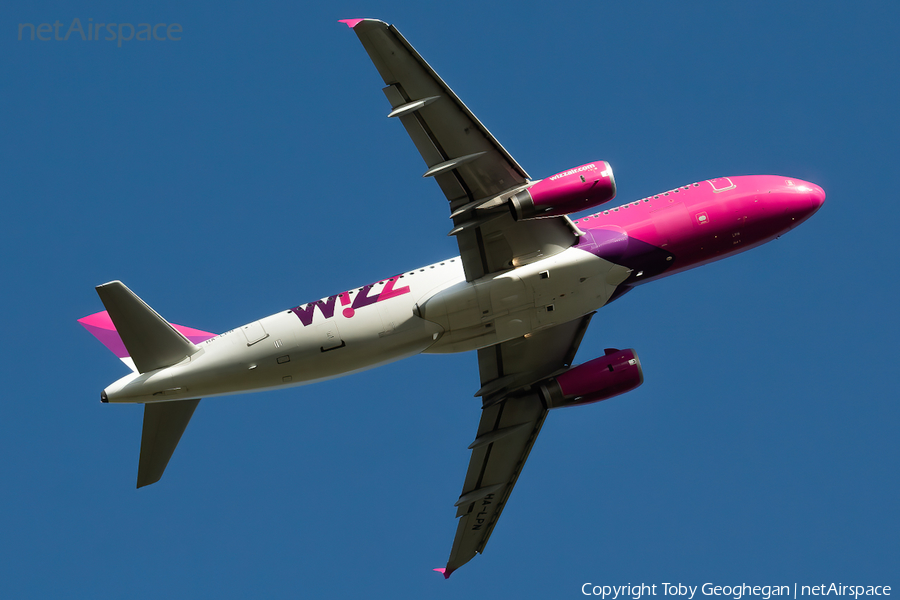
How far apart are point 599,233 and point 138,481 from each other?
55.1 feet

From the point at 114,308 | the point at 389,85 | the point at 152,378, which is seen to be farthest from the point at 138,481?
the point at 389,85

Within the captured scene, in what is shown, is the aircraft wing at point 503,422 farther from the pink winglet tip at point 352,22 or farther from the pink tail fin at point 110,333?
the pink winglet tip at point 352,22

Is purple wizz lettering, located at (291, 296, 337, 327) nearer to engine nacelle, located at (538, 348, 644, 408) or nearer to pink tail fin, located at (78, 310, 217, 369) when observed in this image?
pink tail fin, located at (78, 310, 217, 369)

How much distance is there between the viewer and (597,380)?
31.4m

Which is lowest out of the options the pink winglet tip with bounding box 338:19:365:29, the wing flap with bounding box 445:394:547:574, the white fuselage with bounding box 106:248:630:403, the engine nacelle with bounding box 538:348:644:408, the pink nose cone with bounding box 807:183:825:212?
the wing flap with bounding box 445:394:547:574

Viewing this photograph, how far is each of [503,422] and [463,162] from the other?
11.0 m

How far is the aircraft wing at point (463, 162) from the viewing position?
25.5 metres

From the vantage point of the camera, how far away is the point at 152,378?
27016mm

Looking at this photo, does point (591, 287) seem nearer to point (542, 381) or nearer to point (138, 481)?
point (542, 381)

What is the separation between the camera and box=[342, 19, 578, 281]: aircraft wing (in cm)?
2545

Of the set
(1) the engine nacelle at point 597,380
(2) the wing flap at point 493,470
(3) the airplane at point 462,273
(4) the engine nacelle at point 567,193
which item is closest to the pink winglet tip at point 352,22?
(3) the airplane at point 462,273

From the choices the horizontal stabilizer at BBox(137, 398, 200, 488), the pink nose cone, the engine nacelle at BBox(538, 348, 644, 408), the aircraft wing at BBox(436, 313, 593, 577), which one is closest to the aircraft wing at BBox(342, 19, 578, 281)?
the aircraft wing at BBox(436, 313, 593, 577)

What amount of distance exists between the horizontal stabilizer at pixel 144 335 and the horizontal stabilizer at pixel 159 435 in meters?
1.90

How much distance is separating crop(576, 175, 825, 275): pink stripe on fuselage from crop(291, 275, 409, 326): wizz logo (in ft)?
21.5
